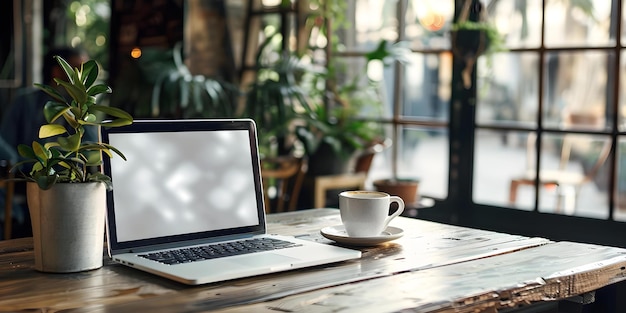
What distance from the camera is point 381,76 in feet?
13.6

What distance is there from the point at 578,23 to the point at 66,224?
2.40 meters

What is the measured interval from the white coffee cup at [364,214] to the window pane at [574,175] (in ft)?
5.45

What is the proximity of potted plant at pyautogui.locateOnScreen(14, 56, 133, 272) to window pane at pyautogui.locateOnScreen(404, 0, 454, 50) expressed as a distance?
2.43 meters

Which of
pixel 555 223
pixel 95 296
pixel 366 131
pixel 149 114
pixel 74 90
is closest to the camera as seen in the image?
pixel 95 296

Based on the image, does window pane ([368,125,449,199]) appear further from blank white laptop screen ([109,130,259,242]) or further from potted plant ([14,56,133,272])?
potted plant ([14,56,133,272])

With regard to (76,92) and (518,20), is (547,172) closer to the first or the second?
(518,20)

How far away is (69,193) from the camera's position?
4.88 feet

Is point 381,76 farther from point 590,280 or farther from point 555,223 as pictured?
point 590,280

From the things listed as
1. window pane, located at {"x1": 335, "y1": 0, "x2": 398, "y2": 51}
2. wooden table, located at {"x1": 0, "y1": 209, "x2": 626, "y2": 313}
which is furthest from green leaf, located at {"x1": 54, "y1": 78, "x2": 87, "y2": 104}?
window pane, located at {"x1": 335, "y1": 0, "x2": 398, "y2": 51}

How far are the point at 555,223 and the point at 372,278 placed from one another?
6.55 feet

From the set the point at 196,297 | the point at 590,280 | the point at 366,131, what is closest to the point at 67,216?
the point at 196,297

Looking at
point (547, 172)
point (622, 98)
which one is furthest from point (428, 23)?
point (622, 98)

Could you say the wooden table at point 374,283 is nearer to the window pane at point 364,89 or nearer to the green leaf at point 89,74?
the green leaf at point 89,74

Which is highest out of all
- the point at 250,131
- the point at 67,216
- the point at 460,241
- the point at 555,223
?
the point at 250,131
